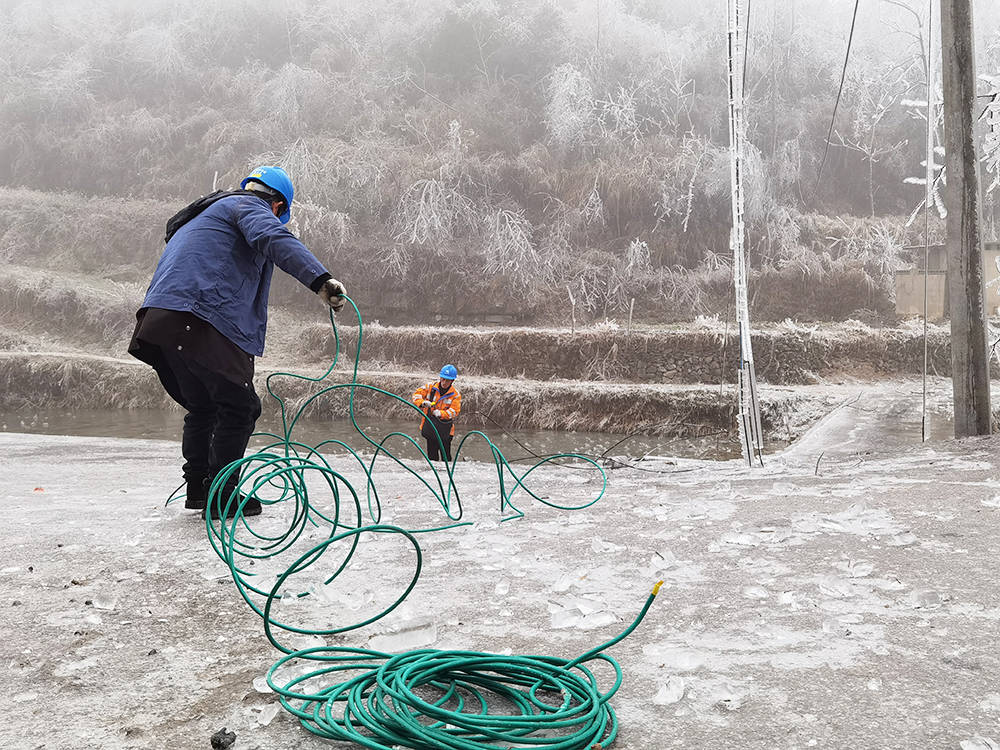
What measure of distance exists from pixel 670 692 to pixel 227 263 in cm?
209

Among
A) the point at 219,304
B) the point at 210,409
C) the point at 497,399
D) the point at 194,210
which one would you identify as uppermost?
the point at 194,210

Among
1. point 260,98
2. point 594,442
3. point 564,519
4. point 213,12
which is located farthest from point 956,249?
point 213,12

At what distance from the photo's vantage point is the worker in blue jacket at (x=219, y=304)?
2.69 metres

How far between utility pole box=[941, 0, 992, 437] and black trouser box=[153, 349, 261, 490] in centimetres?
433

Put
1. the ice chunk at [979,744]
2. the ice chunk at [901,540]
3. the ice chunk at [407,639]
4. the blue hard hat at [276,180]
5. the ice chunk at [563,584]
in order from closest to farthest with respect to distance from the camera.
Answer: the ice chunk at [979,744] < the ice chunk at [407,639] < the ice chunk at [563,584] < the ice chunk at [901,540] < the blue hard hat at [276,180]

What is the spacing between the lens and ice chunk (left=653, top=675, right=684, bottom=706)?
146 cm

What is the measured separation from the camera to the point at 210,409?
116 inches

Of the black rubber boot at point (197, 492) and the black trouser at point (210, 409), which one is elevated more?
the black trouser at point (210, 409)

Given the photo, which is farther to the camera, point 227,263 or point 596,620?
point 227,263

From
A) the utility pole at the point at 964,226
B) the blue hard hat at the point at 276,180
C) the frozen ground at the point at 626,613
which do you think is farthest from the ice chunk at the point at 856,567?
the utility pole at the point at 964,226

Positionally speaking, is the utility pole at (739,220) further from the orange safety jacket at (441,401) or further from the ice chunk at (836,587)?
the ice chunk at (836,587)

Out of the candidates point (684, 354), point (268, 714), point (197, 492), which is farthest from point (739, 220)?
point (684, 354)

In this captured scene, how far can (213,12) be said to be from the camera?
3228 cm

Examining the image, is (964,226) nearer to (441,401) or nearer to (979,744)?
(441,401)
